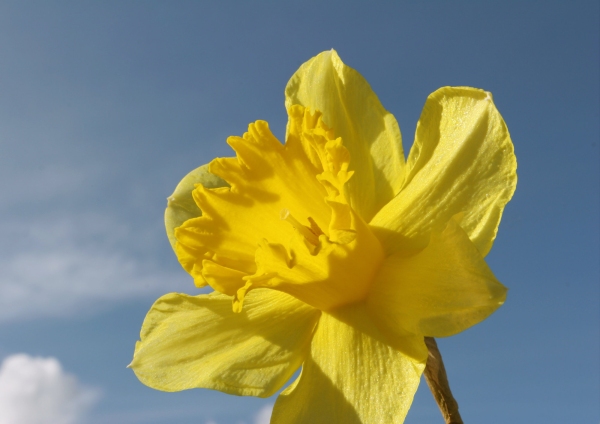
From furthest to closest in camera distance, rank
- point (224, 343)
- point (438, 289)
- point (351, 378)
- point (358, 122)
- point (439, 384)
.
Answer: point (358, 122) < point (224, 343) < point (351, 378) < point (438, 289) < point (439, 384)


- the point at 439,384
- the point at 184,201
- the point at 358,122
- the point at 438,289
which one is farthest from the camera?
the point at 184,201

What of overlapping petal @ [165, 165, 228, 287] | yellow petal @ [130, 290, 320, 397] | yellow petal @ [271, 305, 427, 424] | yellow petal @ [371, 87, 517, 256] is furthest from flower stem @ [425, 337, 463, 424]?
overlapping petal @ [165, 165, 228, 287]

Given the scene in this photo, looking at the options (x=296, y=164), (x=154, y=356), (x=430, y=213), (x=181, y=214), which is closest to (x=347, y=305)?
(x=430, y=213)

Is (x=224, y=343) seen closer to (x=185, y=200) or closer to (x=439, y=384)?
(x=185, y=200)

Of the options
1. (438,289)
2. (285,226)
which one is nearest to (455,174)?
(438,289)

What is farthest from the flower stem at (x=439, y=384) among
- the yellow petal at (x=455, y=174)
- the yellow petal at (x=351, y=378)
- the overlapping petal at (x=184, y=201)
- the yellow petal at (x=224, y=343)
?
the overlapping petal at (x=184, y=201)
